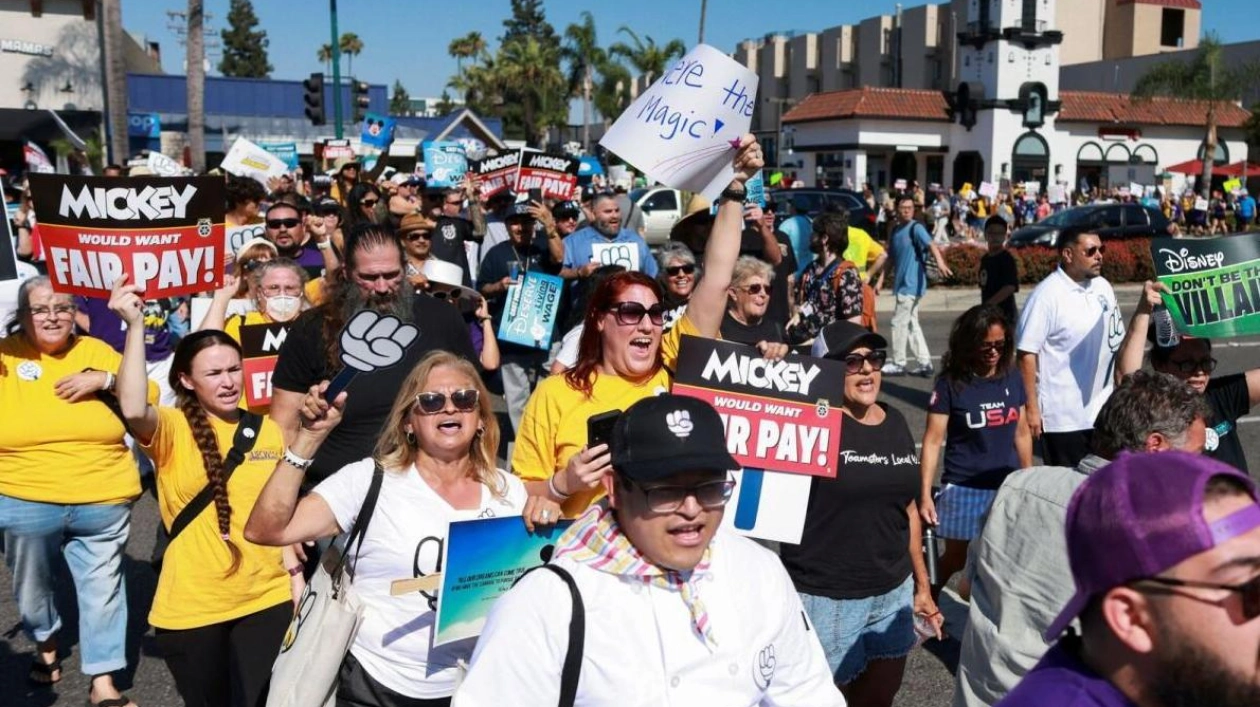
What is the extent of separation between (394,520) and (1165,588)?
220cm

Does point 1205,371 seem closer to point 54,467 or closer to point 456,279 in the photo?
point 456,279

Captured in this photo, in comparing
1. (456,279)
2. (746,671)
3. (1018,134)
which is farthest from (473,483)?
(1018,134)

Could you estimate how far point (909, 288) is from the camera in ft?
39.4

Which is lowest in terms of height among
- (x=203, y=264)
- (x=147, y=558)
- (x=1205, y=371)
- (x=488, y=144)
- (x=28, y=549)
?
(x=147, y=558)

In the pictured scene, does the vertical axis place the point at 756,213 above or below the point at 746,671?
above

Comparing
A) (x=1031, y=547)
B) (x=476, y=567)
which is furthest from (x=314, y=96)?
(x=1031, y=547)

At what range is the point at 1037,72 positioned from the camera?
174 ft

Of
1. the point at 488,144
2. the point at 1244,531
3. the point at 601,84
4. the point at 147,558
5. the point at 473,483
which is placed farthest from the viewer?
the point at 601,84

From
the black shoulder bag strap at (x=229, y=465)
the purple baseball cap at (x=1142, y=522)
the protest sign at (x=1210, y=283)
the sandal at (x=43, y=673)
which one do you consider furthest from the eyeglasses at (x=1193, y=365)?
the sandal at (x=43, y=673)

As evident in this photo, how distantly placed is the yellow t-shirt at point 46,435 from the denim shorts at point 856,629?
2.98 metres

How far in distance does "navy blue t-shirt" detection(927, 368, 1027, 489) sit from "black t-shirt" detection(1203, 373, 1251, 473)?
33.9 inches

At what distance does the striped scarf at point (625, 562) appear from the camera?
85.3 inches

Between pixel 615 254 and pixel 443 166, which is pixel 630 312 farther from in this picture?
pixel 443 166

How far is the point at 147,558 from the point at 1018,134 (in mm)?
51885
